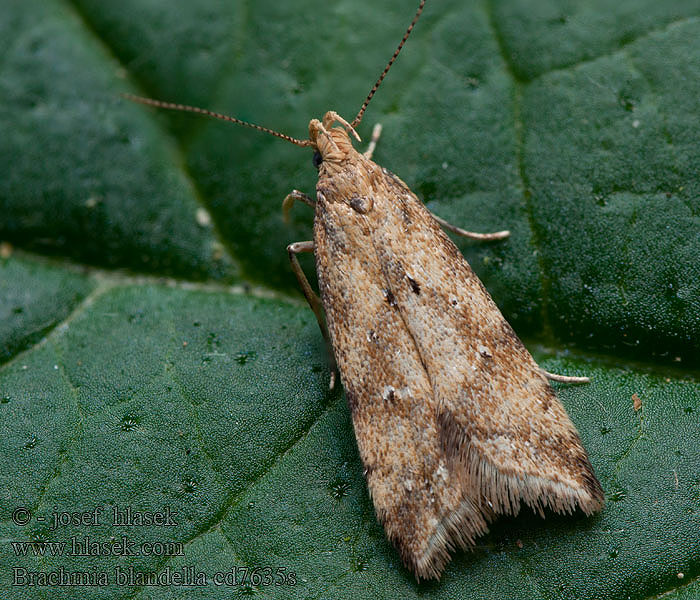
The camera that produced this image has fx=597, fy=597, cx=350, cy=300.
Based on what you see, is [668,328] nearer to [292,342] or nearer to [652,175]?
[652,175]

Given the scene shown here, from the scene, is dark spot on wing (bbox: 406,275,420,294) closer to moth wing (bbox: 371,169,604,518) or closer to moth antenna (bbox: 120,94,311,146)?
moth wing (bbox: 371,169,604,518)

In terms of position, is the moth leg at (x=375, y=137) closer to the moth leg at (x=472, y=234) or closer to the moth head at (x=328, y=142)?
the moth head at (x=328, y=142)

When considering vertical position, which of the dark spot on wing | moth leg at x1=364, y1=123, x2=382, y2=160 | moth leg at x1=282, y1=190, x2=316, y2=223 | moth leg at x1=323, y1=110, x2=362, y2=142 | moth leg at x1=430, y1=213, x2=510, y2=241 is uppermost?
moth leg at x1=323, y1=110, x2=362, y2=142

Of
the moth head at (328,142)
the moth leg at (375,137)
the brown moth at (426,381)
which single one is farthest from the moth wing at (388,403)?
the moth leg at (375,137)

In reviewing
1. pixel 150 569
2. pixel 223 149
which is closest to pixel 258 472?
pixel 150 569

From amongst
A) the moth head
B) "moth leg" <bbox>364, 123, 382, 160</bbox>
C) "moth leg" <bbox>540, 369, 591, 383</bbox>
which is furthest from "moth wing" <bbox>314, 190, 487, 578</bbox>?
"moth leg" <bbox>540, 369, 591, 383</bbox>

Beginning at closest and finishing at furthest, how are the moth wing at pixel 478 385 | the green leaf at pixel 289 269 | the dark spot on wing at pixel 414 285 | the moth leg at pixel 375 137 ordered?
1. the moth wing at pixel 478 385
2. the green leaf at pixel 289 269
3. the dark spot on wing at pixel 414 285
4. the moth leg at pixel 375 137

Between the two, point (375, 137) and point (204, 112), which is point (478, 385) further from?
point (204, 112)

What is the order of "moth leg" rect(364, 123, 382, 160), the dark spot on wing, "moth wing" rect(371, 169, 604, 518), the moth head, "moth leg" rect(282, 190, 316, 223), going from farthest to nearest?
"moth leg" rect(364, 123, 382, 160) < "moth leg" rect(282, 190, 316, 223) < the moth head < the dark spot on wing < "moth wing" rect(371, 169, 604, 518)
